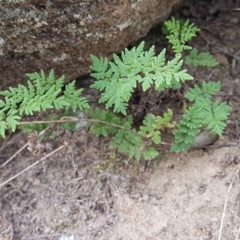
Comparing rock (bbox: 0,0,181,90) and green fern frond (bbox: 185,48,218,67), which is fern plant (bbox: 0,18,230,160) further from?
rock (bbox: 0,0,181,90)

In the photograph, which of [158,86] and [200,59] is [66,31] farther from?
[200,59]

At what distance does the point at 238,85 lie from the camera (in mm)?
3012

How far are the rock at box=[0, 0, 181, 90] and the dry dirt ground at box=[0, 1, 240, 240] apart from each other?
19.0 inches

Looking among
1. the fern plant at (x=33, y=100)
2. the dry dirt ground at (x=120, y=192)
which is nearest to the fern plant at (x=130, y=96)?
the fern plant at (x=33, y=100)

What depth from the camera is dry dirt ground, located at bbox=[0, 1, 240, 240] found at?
98.8 inches

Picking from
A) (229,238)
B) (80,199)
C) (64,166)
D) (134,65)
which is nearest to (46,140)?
(64,166)

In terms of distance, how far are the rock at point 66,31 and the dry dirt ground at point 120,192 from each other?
1.58 ft

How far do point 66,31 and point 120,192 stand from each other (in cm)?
97

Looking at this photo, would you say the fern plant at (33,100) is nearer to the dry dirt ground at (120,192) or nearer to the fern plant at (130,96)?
the fern plant at (130,96)

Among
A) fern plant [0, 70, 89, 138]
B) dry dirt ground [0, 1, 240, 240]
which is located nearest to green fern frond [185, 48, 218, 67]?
dry dirt ground [0, 1, 240, 240]

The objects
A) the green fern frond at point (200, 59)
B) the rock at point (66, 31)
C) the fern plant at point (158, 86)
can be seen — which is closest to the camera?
the fern plant at point (158, 86)

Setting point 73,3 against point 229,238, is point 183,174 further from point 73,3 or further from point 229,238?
point 73,3

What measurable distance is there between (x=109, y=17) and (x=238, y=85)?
103 cm

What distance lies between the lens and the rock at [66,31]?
2.41 m
